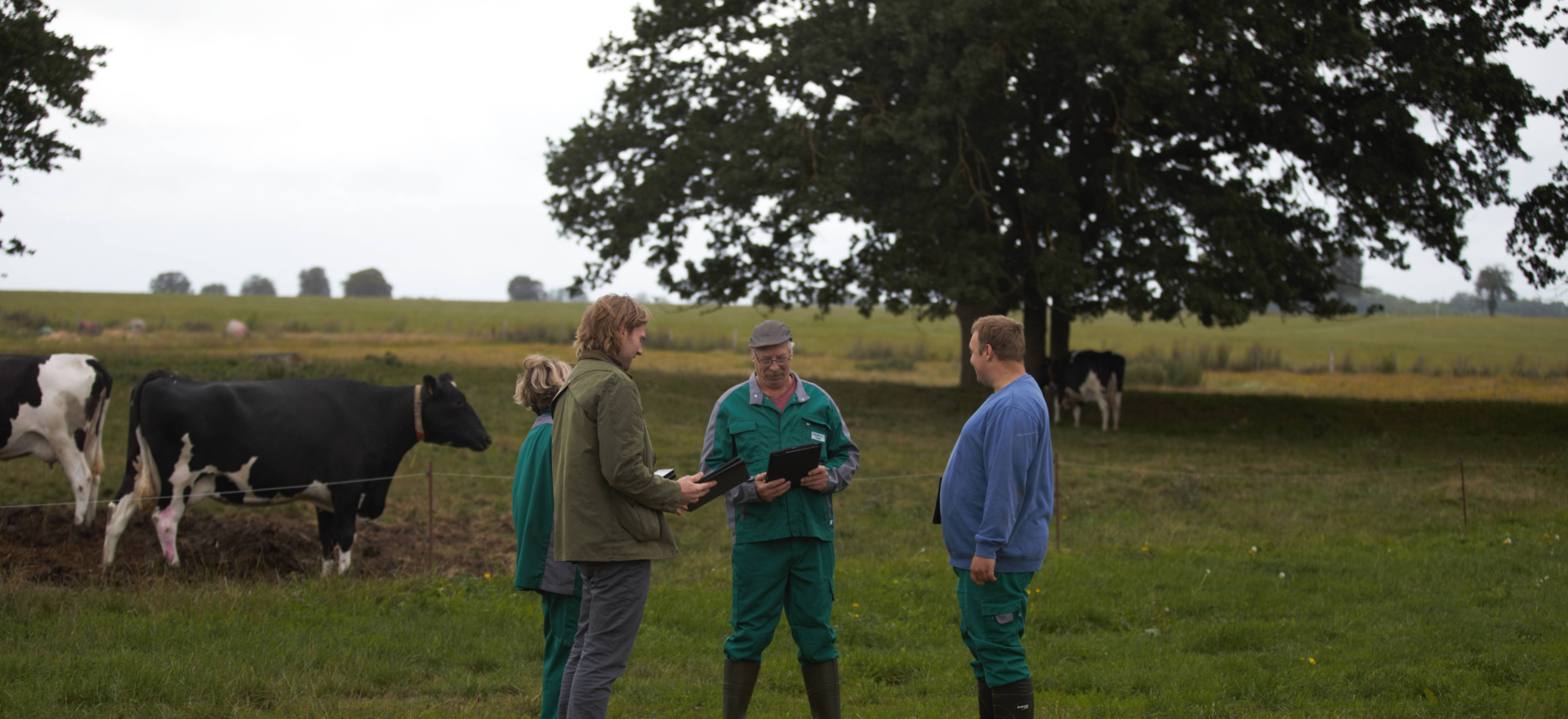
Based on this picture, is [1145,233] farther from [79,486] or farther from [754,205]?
[79,486]

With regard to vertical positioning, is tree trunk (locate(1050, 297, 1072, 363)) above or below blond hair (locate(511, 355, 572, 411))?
above

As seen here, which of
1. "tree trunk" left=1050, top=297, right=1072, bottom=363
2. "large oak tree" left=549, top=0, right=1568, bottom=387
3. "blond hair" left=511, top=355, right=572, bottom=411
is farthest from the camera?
"tree trunk" left=1050, top=297, right=1072, bottom=363

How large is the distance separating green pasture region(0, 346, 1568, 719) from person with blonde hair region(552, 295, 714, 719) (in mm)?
1323

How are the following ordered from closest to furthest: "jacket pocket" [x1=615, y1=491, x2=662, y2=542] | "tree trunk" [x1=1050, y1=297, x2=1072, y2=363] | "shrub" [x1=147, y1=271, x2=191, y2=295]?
"jacket pocket" [x1=615, y1=491, x2=662, y2=542] < "tree trunk" [x1=1050, y1=297, x2=1072, y2=363] < "shrub" [x1=147, y1=271, x2=191, y2=295]

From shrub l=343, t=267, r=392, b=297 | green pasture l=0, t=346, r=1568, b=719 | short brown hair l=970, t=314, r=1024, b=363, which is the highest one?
shrub l=343, t=267, r=392, b=297

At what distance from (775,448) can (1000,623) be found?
1263 millimetres

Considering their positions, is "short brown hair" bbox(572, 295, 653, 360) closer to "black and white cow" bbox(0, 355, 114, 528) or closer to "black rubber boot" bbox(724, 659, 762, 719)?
"black rubber boot" bbox(724, 659, 762, 719)

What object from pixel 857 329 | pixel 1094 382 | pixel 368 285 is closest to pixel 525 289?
pixel 368 285

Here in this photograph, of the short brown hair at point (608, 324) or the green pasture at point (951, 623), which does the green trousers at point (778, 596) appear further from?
the short brown hair at point (608, 324)

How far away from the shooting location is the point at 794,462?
430 centimetres

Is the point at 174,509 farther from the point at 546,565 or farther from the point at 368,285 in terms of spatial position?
the point at 368,285

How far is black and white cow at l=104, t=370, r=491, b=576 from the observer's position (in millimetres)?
7953

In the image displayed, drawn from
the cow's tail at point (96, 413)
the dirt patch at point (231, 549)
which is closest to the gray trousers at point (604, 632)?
the dirt patch at point (231, 549)

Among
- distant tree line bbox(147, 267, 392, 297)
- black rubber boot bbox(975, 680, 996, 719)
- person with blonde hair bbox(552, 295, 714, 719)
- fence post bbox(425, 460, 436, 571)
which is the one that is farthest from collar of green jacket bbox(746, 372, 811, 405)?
distant tree line bbox(147, 267, 392, 297)
